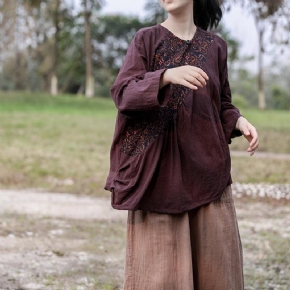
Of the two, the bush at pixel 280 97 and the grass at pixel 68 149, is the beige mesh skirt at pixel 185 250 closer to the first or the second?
the grass at pixel 68 149

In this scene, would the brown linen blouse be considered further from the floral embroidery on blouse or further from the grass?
the grass

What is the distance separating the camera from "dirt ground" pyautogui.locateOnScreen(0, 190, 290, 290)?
13.7 ft

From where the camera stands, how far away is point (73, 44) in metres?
35.3

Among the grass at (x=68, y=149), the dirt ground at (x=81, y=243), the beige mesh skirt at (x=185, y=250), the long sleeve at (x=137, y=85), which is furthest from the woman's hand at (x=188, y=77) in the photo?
the grass at (x=68, y=149)

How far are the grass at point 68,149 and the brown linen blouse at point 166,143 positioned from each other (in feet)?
20.1

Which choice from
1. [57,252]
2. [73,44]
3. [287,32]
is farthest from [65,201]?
[73,44]

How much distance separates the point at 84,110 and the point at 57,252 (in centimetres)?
1630

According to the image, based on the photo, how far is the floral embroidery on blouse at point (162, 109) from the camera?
7.52 ft

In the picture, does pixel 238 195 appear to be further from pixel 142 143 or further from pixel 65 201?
pixel 142 143

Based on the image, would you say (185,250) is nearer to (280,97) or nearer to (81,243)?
(81,243)

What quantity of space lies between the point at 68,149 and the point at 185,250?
9578mm

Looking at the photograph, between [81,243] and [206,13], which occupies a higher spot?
[206,13]

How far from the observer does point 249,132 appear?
2.40 m

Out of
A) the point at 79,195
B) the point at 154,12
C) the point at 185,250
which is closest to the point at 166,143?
the point at 185,250
